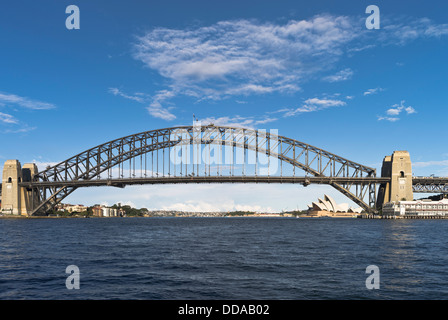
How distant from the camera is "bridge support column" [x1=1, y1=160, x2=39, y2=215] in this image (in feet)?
420

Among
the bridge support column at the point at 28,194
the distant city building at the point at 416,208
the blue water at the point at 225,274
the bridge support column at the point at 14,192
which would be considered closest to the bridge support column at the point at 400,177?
the distant city building at the point at 416,208

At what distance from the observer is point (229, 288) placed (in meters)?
17.6

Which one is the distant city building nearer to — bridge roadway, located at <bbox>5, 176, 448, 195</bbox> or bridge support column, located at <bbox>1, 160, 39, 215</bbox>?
bridge roadway, located at <bbox>5, 176, 448, 195</bbox>

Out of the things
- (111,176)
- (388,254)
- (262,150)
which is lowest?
(388,254)

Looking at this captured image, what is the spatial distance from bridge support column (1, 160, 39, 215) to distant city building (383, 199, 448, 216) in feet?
401

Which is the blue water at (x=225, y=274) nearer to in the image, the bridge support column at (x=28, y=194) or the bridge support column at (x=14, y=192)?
the bridge support column at (x=14, y=192)

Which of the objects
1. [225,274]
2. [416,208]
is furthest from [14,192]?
[416,208]

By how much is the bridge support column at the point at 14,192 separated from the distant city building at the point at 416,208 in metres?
122

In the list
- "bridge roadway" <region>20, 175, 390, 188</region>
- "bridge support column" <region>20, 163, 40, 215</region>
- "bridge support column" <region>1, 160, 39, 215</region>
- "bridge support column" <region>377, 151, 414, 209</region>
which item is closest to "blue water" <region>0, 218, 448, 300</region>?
"bridge roadway" <region>20, 175, 390, 188</region>

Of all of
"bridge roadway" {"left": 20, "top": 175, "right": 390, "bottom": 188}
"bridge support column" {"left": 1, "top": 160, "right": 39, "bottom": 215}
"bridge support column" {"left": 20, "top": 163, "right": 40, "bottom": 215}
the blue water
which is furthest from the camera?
"bridge support column" {"left": 20, "top": 163, "right": 40, "bottom": 215}

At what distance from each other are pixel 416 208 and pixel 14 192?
135927 mm
